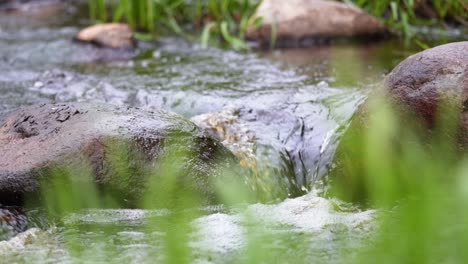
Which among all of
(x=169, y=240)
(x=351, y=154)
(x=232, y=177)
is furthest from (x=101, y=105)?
(x=169, y=240)

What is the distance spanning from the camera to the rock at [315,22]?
5.03 meters

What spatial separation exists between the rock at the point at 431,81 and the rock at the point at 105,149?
31.0 inches

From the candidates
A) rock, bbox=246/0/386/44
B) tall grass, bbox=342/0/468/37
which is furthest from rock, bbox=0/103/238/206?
tall grass, bbox=342/0/468/37

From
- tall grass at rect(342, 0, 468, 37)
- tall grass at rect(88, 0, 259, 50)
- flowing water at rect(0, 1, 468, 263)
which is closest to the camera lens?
flowing water at rect(0, 1, 468, 263)

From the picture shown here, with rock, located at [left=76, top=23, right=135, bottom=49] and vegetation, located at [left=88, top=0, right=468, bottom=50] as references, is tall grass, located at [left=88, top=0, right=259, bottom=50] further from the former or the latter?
rock, located at [left=76, top=23, right=135, bottom=49]

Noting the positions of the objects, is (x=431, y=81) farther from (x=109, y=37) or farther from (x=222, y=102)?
(x=109, y=37)

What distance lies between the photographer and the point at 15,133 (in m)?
2.48

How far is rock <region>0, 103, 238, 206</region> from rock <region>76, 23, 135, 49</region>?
8.54 ft

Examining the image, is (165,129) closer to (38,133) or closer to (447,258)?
(38,133)

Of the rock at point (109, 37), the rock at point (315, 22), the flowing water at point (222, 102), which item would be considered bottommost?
the flowing water at point (222, 102)

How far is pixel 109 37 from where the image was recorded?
512cm

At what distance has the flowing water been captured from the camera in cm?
150

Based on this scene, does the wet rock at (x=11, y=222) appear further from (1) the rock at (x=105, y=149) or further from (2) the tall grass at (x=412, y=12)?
(2) the tall grass at (x=412, y=12)

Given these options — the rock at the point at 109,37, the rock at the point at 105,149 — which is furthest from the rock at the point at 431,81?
the rock at the point at 109,37
